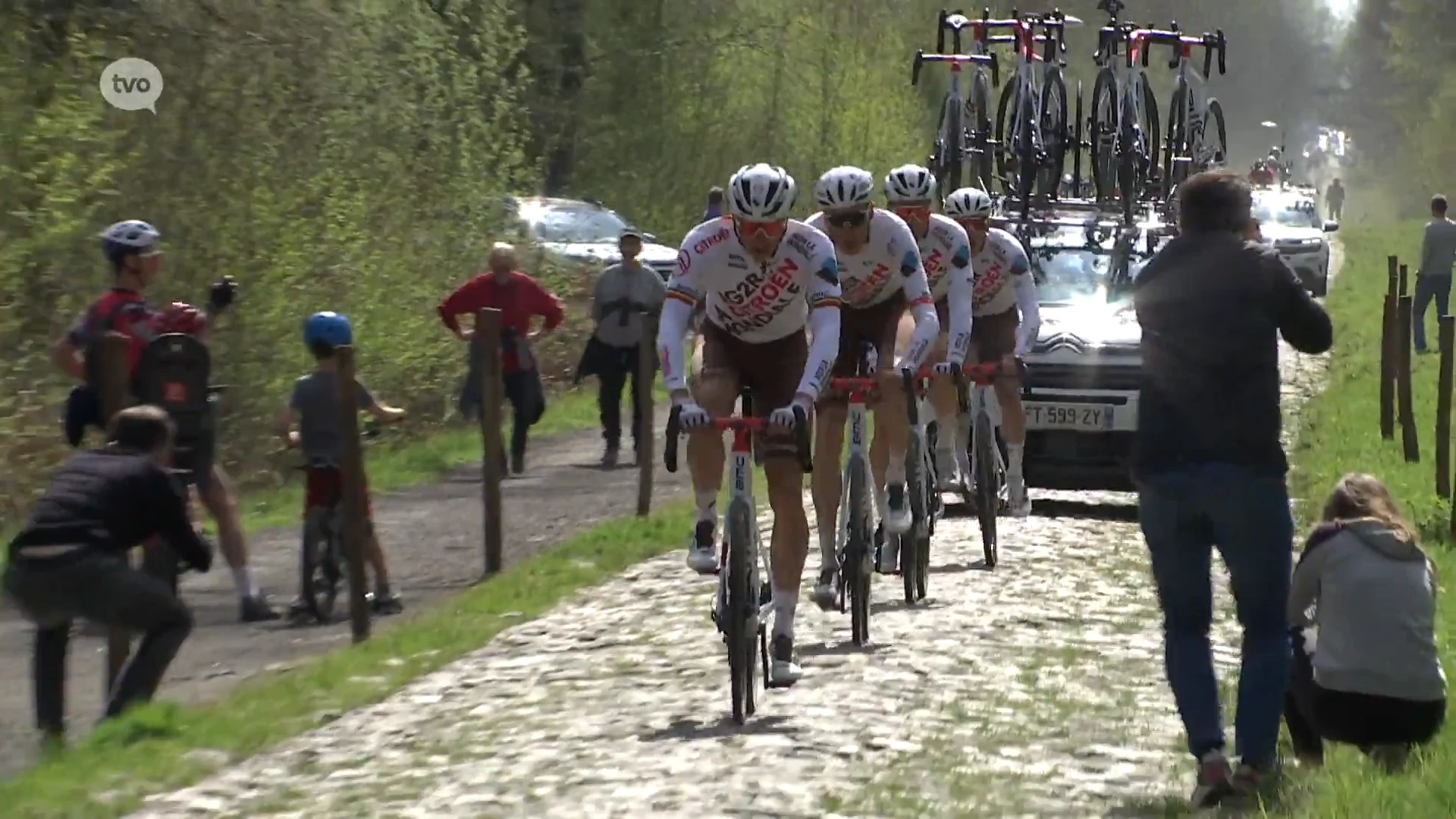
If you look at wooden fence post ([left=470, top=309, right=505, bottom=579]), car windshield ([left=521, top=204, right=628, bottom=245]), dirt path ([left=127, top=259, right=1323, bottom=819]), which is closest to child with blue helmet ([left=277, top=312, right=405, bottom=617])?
wooden fence post ([left=470, top=309, right=505, bottom=579])

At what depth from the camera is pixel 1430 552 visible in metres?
15.4

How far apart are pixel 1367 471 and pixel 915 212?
22.4ft

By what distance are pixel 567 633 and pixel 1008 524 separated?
5589 mm

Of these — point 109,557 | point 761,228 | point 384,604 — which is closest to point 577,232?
point 384,604

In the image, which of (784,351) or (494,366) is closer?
(784,351)

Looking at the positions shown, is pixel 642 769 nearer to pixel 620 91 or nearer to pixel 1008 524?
pixel 1008 524

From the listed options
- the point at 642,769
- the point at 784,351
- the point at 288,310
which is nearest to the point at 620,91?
the point at 288,310

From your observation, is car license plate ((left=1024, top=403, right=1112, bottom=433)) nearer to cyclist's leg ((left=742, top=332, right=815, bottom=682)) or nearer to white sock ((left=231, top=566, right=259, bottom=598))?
white sock ((left=231, top=566, right=259, bottom=598))

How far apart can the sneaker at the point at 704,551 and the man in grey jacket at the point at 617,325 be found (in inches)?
461

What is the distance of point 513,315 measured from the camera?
2031 cm

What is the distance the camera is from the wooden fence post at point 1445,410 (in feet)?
58.1

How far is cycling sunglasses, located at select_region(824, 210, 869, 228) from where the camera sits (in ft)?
38.0

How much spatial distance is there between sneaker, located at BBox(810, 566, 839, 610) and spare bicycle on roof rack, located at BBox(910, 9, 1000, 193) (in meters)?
12.0

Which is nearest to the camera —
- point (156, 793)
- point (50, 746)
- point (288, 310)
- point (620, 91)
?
point (156, 793)
